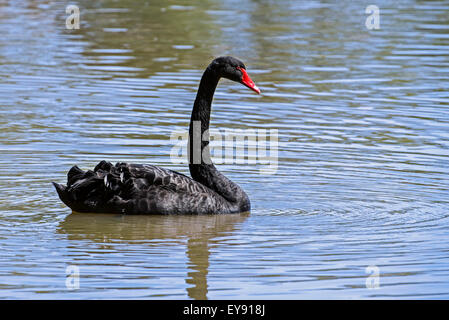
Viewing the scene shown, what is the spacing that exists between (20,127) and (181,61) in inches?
208

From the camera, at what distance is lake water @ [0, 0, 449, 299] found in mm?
7023

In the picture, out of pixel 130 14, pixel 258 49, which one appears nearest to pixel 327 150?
pixel 258 49

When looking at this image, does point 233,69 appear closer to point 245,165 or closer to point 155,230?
point 155,230

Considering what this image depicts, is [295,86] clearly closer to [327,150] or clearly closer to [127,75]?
[127,75]

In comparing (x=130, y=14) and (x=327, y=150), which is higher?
(x=130, y=14)

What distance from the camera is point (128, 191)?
8648mm

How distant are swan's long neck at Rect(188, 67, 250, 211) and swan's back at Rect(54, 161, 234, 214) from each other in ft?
1.18

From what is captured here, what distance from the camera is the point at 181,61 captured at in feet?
55.5

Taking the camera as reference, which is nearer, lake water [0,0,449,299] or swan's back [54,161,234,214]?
lake water [0,0,449,299]

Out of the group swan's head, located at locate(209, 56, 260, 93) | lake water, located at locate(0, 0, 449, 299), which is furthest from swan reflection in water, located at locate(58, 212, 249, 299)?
swan's head, located at locate(209, 56, 260, 93)

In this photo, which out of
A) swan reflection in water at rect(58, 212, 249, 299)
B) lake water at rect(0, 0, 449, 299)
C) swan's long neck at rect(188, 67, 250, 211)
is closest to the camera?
lake water at rect(0, 0, 449, 299)

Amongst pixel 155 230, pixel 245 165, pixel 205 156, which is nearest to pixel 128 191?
pixel 155 230

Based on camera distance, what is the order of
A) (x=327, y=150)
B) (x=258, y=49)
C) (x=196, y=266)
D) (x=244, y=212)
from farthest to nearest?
(x=258, y=49) < (x=327, y=150) < (x=244, y=212) < (x=196, y=266)

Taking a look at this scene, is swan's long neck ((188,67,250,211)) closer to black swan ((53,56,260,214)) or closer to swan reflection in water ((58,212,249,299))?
black swan ((53,56,260,214))
